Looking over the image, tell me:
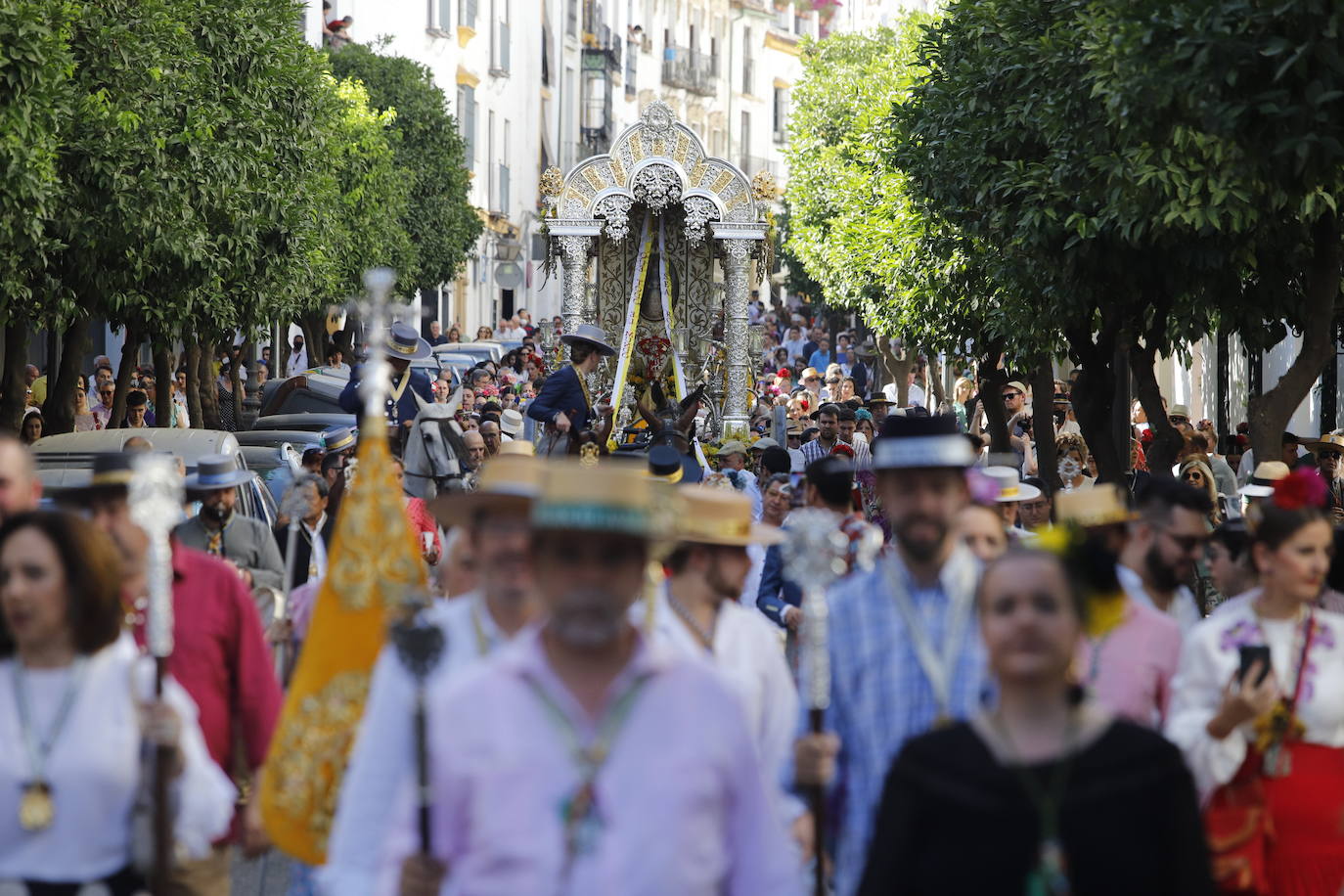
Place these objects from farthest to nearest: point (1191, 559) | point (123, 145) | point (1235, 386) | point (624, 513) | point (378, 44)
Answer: point (378, 44), point (1235, 386), point (123, 145), point (1191, 559), point (624, 513)

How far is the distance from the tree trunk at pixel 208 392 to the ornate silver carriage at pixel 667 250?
709 cm

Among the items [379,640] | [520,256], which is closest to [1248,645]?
[379,640]

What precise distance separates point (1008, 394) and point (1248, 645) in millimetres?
17348

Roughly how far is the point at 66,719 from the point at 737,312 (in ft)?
67.7

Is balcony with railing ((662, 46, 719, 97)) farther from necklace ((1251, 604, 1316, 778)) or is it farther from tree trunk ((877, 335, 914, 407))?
necklace ((1251, 604, 1316, 778))

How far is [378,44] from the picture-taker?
174 feet

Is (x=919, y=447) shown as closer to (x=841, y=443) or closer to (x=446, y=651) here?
(x=446, y=651)

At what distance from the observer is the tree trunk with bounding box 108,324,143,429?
24203mm

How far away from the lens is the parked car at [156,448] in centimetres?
1284

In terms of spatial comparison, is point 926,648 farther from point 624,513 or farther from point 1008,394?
point 1008,394

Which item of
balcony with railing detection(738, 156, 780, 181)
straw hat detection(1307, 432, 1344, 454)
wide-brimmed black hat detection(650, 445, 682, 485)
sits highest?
balcony with railing detection(738, 156, 780, 181)

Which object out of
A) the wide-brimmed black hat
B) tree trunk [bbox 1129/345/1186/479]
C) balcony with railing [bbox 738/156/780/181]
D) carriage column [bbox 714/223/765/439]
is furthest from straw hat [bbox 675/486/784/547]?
balcony with railing [bbox 738/156/780/181]

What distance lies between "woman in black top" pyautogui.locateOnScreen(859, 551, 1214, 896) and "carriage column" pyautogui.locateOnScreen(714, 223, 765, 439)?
2087 cm

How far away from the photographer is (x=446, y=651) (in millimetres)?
4875
